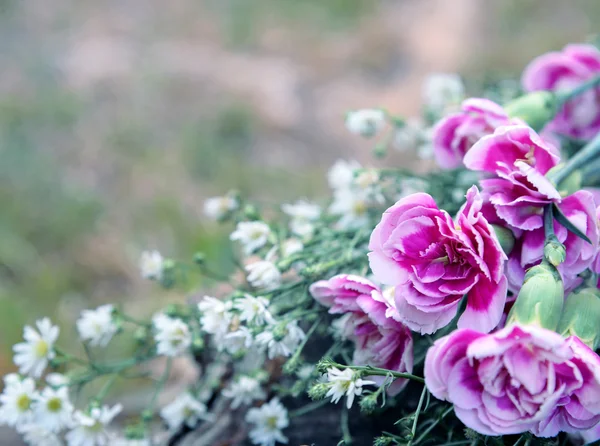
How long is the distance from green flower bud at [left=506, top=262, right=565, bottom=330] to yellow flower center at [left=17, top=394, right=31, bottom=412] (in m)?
0.46

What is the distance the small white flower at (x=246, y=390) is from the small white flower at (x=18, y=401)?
0.19 meters

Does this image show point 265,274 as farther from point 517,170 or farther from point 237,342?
point 517,170

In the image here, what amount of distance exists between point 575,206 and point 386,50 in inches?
69.3

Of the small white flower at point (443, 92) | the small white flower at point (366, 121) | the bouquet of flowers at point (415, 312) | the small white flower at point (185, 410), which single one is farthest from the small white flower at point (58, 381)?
the small white flower at point (443, 92)

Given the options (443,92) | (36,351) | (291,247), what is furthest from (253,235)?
(443,92)

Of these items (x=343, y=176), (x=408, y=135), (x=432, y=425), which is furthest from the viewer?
(x=408, y=135)

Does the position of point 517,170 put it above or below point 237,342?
above

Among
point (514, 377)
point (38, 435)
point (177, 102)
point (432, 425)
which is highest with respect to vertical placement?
point (514, 377)

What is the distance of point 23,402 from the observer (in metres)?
0.65

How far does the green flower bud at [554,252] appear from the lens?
1.57 ft

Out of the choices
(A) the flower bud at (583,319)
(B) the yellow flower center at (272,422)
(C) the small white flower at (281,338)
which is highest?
(A) the flower bud at (583,319)

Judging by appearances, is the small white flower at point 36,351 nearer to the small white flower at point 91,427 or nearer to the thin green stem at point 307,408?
the small white flower at point 91,427

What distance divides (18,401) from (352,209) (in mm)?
392

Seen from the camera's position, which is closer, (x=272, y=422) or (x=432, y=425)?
(x=432, y=425)
